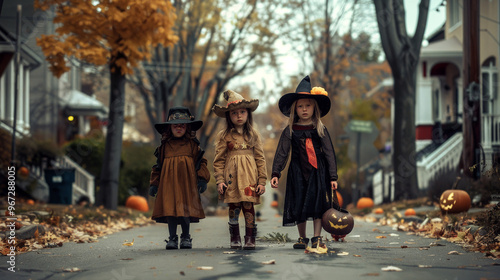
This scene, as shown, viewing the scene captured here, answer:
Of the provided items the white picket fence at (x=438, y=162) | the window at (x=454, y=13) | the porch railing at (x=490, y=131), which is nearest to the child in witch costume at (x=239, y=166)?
the porch railing at (x=490, y=131)

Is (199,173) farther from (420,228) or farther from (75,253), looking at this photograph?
(420,228)

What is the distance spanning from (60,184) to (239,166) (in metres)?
13.4

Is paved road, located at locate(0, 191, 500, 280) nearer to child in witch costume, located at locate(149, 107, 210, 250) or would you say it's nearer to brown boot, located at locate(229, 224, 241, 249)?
brown boot, located at locate(229, 224, 241, 249)

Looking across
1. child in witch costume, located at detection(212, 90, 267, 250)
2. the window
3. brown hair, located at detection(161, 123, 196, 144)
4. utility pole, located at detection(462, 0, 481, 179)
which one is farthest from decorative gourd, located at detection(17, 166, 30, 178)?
the window

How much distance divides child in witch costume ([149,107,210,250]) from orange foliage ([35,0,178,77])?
711 centimetres

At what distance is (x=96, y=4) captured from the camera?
16344 mm

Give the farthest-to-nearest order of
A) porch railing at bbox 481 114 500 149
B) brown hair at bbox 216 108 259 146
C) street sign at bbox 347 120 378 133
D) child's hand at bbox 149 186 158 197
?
porch railing at bbox 481 114 500 149 → street sign at bbox 347 120 378 133 → child's hand at bbox 149 186 158 197 → brown hair at bbox 216 108 259 146

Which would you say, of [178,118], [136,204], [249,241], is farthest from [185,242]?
[136,204]

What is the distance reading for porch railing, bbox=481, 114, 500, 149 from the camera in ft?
72.6

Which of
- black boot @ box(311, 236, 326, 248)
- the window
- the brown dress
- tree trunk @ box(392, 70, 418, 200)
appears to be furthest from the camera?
the window

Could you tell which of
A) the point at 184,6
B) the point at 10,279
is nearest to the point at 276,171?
the point at 10,279

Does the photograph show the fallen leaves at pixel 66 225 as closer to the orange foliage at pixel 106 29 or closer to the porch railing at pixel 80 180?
the orange foliage at pixel 106 29

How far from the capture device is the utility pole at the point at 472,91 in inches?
623

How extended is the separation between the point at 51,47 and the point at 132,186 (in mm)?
9945
